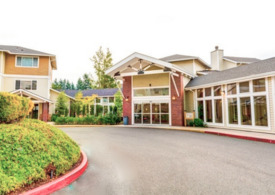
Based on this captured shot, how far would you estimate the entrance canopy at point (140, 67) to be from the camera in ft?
42.8

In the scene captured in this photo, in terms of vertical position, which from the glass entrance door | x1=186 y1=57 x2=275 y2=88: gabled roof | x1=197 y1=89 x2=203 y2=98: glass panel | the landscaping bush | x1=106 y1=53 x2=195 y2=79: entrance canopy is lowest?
the landscaping bush

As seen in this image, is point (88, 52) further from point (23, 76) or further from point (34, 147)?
point (34, 147)

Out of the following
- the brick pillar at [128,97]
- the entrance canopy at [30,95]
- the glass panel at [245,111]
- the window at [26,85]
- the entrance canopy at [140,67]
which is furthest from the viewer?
the window at [26,85]

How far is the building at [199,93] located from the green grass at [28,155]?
10.4 m

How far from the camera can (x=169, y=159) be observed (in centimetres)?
502

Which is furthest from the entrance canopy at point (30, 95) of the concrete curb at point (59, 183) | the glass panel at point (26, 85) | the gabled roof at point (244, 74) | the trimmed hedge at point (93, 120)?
the concrete curb at point (59, 183)

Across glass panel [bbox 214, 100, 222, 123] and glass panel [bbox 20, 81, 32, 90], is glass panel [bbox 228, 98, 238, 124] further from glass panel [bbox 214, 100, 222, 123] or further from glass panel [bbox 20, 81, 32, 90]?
glass panel [bbox 20, 81, 32, 90]

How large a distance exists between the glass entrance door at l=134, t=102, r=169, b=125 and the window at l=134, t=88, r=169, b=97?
2.98 ft

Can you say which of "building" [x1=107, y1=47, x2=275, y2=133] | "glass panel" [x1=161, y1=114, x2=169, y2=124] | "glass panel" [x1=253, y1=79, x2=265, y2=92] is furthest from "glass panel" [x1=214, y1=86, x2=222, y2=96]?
"glass panel" [x1=161, y1=114, x2=169, y2=124]

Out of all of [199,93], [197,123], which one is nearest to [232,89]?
[199,93]

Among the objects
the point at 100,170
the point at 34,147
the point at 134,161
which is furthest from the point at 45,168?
the point at 134,161

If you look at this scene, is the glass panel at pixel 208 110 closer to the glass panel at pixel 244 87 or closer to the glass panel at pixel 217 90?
the glass panel at pixel 217 90

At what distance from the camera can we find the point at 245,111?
10312 millimetres

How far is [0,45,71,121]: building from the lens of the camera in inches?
719
